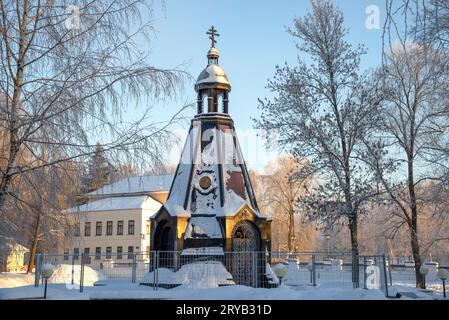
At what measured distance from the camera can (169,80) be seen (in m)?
7.31

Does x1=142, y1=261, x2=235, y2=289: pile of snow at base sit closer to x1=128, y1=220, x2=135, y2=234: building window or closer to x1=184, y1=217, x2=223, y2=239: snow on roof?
x1=184, y1=217, x2=223, y2=239: snow on roof

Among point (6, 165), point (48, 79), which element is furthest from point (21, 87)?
point (6, 165)

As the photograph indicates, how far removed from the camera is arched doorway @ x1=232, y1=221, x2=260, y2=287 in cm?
1753

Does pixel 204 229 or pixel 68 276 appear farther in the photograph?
pixel 68 276

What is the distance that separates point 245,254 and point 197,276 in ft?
7.04

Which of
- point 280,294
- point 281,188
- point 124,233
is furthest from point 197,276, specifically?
point 124,233

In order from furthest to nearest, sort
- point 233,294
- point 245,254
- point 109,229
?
point 109,229 < point 245,254 < point 233,294

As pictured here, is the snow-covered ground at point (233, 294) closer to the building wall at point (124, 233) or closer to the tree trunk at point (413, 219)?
the tree trunk at point (413, 219)

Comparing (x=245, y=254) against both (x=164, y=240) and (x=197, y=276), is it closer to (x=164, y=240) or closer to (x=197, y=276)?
(x=197, y=276)

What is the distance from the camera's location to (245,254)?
18234 mm

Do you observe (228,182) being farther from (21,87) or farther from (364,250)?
(364,250)

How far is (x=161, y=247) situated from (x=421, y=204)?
11.9 m

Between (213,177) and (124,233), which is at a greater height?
(213,177)

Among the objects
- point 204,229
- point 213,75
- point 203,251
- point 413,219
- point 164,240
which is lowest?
point 203,251
